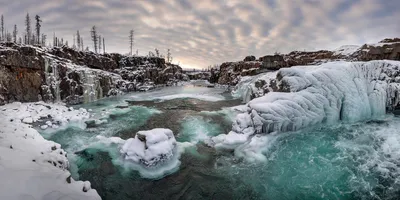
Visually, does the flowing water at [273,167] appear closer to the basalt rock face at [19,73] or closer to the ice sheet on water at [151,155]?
the ice sheet on water at [151,155]

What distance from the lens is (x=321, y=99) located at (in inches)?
422

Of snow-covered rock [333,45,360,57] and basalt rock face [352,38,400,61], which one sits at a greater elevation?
snow-covered rock [333,45,360,57]

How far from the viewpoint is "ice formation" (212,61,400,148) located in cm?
1006

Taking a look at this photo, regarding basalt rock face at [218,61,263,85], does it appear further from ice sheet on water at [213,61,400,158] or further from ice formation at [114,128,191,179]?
ice formation at [114,128,191,179]

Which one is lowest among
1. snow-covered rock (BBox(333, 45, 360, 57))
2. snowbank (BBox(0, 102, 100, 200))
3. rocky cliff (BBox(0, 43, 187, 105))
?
snowbank (BBox(0, 102, 100, 200))

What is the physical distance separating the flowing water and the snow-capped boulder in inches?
22.2

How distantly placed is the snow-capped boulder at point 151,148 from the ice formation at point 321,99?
2.78 metres

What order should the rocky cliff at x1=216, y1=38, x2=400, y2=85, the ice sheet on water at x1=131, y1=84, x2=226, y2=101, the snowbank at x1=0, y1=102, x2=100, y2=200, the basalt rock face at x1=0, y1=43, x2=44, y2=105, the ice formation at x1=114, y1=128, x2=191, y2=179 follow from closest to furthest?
the snowbank at x1=0, y1=102, x2=100, y2=200 < the ice formation at x1=114, y1=128, x2=191, y2=179 < the basalt rock face at x1=0, y1=43, x2=44, y2=105 < the rocky cliff at x1=216, y1=38, x2=400, y2=85 < the ice sheet on water at x1=131, y1=84, x2=226, y2=101

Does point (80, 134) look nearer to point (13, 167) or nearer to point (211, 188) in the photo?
point (13, 167)

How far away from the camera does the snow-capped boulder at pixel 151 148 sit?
292 inches

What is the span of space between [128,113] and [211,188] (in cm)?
1268

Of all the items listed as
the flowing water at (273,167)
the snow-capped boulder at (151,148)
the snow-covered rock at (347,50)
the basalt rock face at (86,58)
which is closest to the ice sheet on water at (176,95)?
the basalt rock face at (86,58)

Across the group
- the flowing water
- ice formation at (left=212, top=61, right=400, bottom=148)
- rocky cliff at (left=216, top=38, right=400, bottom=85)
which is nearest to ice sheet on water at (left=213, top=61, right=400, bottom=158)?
ice formation at (left=212, top=61, right=400, bottom=148)

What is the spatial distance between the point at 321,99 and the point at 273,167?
5.79 meters
